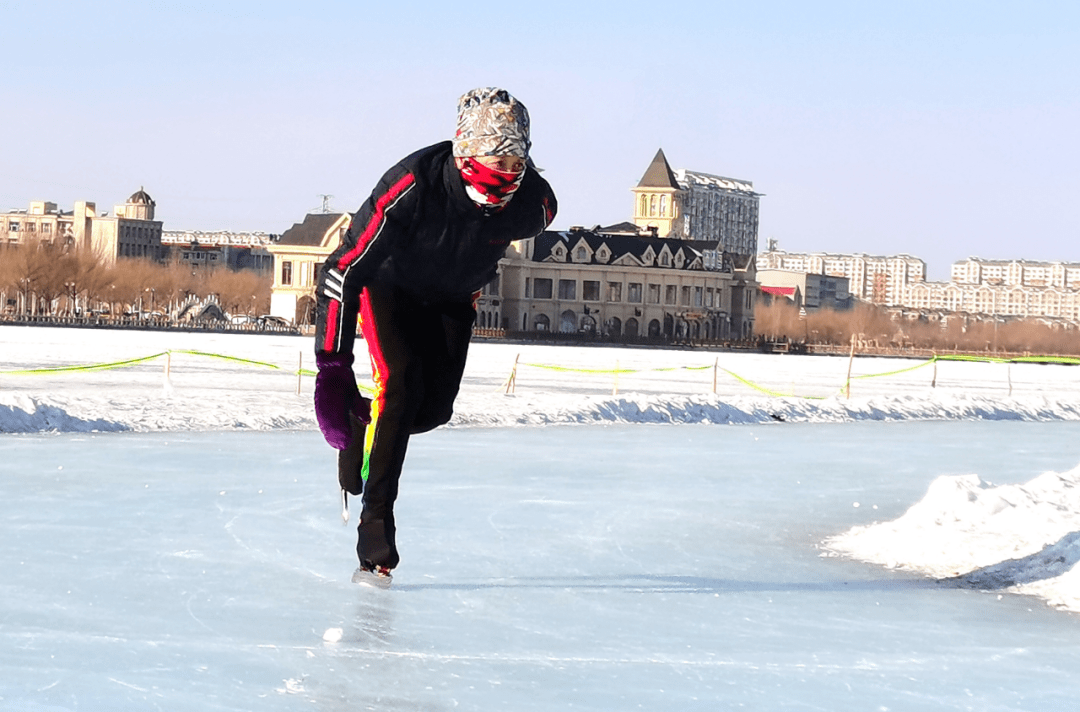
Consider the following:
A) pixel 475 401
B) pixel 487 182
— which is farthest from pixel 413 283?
pixel 475 401

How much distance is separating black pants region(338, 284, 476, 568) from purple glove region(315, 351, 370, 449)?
0.06m

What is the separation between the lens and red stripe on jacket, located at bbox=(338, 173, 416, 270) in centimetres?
495

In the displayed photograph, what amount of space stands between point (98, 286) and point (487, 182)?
93.6m

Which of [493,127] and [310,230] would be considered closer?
[493,127]

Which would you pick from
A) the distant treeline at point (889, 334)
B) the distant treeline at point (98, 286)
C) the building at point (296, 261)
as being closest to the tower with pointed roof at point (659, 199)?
the distant treeline at point (889, 334)

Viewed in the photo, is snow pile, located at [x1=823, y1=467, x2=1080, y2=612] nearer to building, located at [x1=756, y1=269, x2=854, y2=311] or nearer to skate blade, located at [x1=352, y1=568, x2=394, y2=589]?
skate blade, located at [x1=352, y1=568, x2=394, y2=589]

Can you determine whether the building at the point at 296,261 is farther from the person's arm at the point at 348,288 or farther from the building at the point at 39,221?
the person's arm at the point at 348,288

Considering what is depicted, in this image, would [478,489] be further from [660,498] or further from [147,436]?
[147,436]

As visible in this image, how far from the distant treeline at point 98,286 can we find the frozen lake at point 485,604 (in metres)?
79.0

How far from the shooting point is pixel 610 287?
11206cm

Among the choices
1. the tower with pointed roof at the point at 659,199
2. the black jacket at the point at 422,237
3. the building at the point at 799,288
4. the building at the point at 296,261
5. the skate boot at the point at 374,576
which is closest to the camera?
the black jacket at the point at 422,237

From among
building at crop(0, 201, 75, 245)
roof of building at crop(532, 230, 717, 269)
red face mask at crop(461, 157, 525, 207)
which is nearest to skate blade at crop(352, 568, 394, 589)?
red face mask at crop(461, 157, 525, 207)

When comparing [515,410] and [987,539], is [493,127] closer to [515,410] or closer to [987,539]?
[987,539]

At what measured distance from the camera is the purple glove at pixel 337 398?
5332 mm
